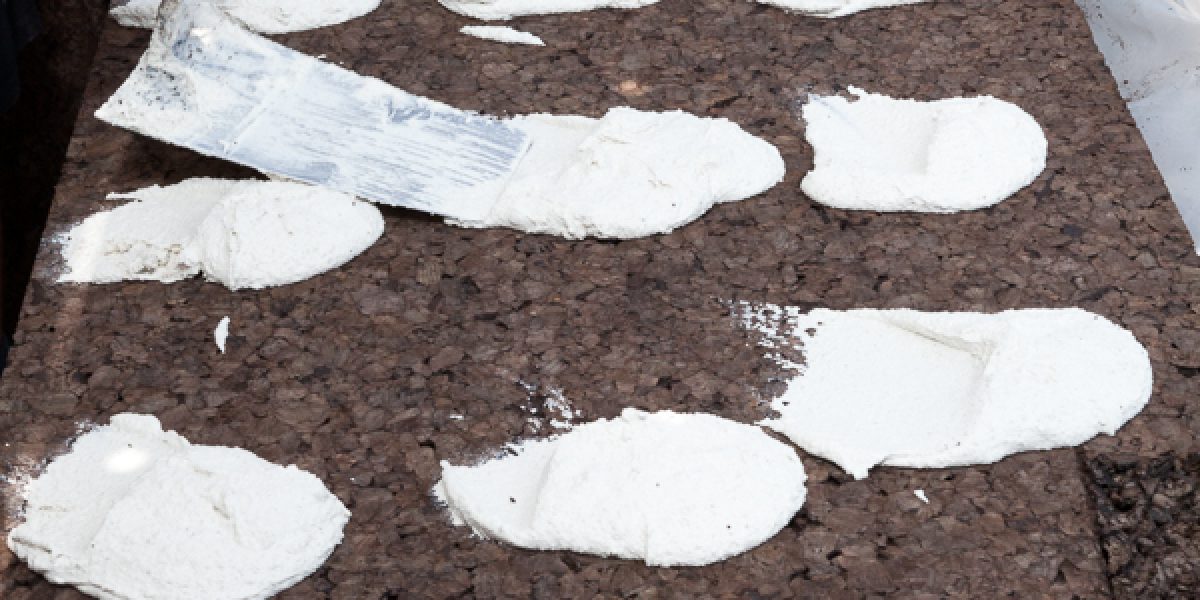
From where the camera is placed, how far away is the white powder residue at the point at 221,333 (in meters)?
1.84

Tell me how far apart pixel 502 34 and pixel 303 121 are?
0.45 m

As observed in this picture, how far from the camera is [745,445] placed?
1.63m

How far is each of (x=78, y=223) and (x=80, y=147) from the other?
0.73 ft

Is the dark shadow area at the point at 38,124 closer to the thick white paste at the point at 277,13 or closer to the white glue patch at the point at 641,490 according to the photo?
the thick white paste at the point at 277,13

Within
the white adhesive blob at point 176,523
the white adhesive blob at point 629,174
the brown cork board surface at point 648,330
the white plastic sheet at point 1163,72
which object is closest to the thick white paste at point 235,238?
the brown cork board surface at point 648,330

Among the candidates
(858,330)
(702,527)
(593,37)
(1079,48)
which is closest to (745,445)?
(702,527)

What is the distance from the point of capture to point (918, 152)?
2143 mm

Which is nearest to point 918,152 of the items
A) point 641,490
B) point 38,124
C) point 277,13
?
point 641,490

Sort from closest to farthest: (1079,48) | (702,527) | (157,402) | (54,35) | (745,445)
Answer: (702,527) < (745,445) < (157,402) < (1079,48) < (54,35)

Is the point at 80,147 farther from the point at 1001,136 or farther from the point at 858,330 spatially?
the point at 1001,136

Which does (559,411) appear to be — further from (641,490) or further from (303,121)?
(303,121)

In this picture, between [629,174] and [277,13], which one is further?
[277,13]

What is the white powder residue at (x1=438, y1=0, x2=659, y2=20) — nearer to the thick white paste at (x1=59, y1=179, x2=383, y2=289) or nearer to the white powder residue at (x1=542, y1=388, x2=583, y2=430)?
the thick white paste at (x1=59, y1=179, x2=383, y2=289)

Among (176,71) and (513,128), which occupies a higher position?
(176,71)
